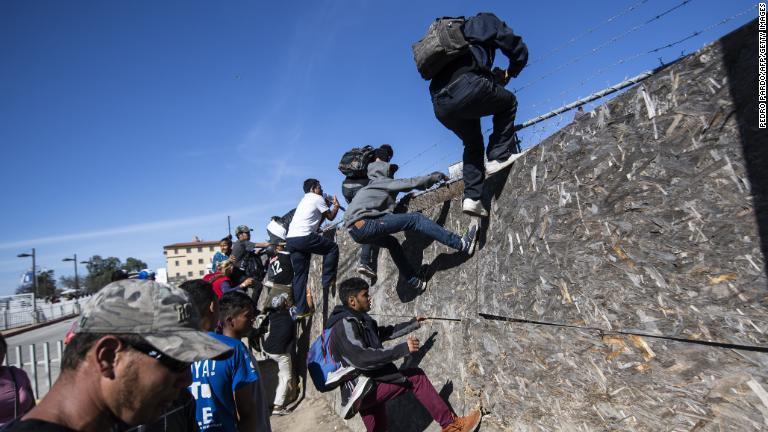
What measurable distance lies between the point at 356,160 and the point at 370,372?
9.86 feet

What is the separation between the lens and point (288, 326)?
278 inches

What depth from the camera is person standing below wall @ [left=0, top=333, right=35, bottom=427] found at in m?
2.88

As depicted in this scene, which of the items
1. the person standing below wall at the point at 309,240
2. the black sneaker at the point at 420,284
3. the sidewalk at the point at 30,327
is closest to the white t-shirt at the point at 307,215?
the person standing below wall at the point at 309,240

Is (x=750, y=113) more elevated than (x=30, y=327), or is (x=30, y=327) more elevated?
(x=750, y=113)

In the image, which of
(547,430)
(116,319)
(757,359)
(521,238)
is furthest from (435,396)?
(116,319)

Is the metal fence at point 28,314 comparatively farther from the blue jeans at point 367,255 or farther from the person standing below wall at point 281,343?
the blue jeans at point 367,255

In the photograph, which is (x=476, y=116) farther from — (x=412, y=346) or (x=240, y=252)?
(x=240, y=252)

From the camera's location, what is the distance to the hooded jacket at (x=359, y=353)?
11.9ft

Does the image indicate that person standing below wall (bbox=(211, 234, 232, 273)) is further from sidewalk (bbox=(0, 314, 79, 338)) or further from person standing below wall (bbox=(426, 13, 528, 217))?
sidewalk (bbox=(0, 314, 79, 338))

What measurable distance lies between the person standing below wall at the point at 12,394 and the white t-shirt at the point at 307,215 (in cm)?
377

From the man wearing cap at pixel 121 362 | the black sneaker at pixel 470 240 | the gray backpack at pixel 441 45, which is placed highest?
the gray backpack at pixel 441 45

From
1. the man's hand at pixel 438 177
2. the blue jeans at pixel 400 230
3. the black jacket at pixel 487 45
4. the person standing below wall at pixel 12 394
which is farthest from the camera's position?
the man's hand at pixel 438 177

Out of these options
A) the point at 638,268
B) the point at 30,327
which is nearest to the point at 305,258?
the point at 638,268

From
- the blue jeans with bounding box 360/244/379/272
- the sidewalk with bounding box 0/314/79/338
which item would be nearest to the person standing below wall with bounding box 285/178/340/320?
the blue jeans with bounding box 360/244/379/272
